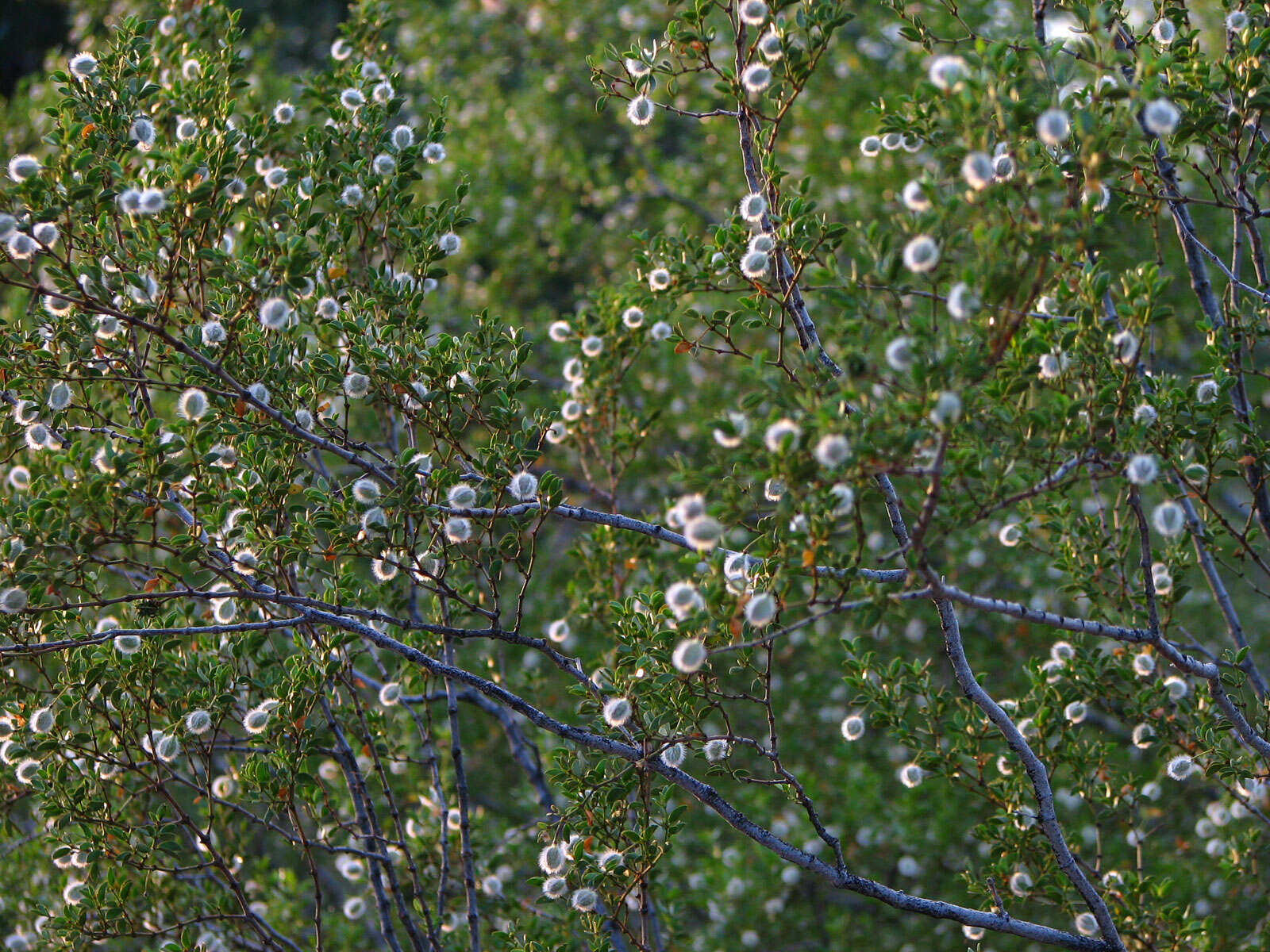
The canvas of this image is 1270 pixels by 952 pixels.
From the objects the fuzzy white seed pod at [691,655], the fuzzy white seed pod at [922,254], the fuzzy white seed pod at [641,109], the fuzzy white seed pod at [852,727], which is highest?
the fuzzy white seed pod at [641,109]

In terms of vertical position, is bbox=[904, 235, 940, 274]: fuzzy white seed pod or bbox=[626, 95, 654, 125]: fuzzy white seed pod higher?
bbox=[626, 95, 654, 125]: fuzzy white seed pod

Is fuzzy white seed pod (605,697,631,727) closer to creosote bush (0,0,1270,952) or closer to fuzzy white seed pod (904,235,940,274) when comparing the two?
creosote bush (0,0,1270,952)

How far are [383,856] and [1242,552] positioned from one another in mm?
2292

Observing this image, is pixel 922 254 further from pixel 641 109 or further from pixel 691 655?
pixel 641 109

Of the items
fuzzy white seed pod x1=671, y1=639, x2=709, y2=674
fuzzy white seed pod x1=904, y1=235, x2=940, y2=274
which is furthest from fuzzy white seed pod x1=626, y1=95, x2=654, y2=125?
fuzzy white seed pod x1=671, y1=639, x2=709, y2=674

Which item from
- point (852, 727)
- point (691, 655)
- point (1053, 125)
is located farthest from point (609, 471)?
point (1053, 125)

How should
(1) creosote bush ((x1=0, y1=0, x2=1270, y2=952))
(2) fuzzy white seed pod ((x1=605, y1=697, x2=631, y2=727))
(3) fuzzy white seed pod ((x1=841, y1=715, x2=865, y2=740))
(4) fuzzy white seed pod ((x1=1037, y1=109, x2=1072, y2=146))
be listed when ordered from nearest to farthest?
(4) fuzzy white seed pod ((x1=1037, y1=109, x2=1072, y2=146)) → (1) creosote bush ((x1=0, y1=0, x2=1270, y2=952)) → (2) fuzzy white seed pod ((x1=605, y1=697, x2=631, y2=727)) → (3) fuzzy white seed pod ((x1=841, y1=715, x2=865, y2=740))

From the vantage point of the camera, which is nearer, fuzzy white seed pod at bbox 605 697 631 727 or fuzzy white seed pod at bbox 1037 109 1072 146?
fuzzy white seed pod at bbox 1037 109 1072 146

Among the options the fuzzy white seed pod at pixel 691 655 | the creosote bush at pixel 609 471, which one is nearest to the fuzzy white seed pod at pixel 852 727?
the creosote bush at pixel 609 471

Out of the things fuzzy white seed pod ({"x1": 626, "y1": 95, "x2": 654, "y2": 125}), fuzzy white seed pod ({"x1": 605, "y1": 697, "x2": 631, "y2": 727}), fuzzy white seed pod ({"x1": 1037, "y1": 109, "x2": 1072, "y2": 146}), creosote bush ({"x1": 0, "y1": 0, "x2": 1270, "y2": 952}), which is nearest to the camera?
fuzzy white seed pod ({"x1": 1037, "y1": 109, "x2": 1072, "y2": 146})

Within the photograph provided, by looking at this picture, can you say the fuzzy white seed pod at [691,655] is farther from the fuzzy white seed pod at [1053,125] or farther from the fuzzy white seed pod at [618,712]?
the fuzzy white seed pod at [1053,125]

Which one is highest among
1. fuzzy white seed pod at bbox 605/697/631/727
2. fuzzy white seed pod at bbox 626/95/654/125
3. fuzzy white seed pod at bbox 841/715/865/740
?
fuzzy white seed pod at bbox 626/95/654/125

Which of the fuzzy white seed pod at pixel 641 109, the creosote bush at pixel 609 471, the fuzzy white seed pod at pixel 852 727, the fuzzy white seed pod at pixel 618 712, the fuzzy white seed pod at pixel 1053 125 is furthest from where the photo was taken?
the fuzzy white seed pod at pixel 852 727

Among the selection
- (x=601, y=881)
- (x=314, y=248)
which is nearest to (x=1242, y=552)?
(x=601, y=881)
